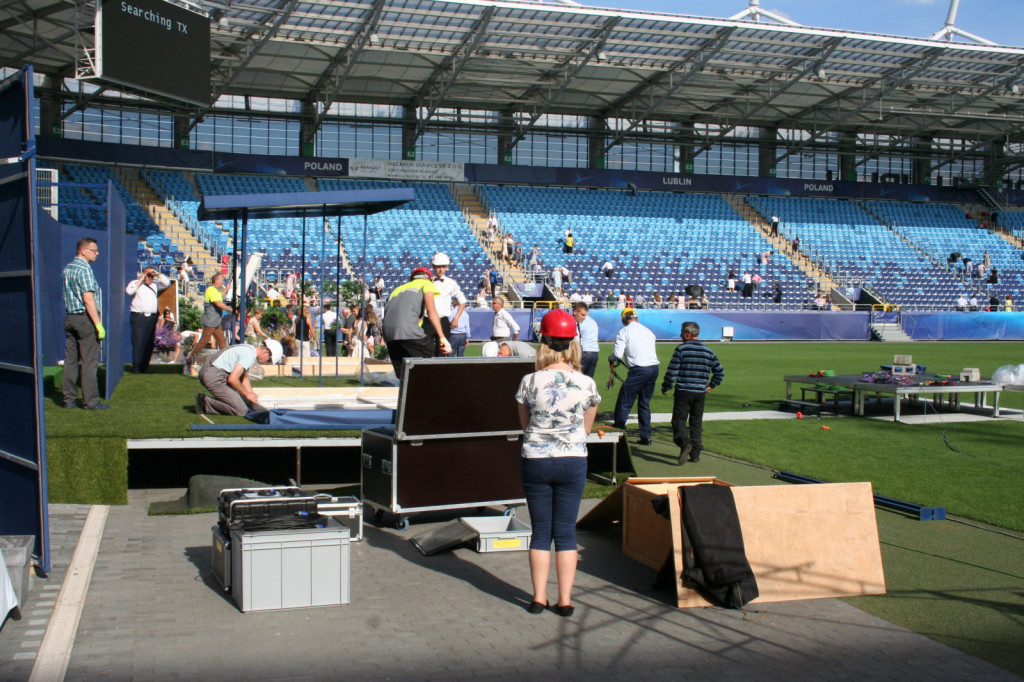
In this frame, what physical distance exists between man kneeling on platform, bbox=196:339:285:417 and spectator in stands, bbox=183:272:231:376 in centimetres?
434

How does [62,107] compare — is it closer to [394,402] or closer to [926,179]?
[394,402]

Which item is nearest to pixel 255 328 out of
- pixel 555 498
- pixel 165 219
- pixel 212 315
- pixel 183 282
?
pixel 212 315

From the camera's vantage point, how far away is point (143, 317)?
1425 cm

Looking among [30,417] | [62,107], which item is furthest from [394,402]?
[62,107]

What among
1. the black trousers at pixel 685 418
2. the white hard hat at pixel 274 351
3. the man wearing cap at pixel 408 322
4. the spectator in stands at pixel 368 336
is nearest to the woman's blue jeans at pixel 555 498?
the man wearing cap at pixel 408 322

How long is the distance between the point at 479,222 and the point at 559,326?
36997 mm

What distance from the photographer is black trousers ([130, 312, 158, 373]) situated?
14.3 m

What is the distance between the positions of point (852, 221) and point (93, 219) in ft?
114

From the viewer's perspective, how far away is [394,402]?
35.9 feet

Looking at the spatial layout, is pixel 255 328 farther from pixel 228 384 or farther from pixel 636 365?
pixel 636 365

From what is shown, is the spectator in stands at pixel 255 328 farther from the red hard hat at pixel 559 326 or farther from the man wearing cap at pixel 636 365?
the red hard hat at pixel 559 326

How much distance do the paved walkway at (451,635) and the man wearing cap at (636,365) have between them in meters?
5.07

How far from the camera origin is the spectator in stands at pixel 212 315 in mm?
14461

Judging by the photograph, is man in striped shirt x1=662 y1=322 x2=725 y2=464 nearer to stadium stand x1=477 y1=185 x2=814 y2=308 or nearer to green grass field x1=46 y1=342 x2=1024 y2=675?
green grass field x1=46 y1=342 x2=1024 y2=675
